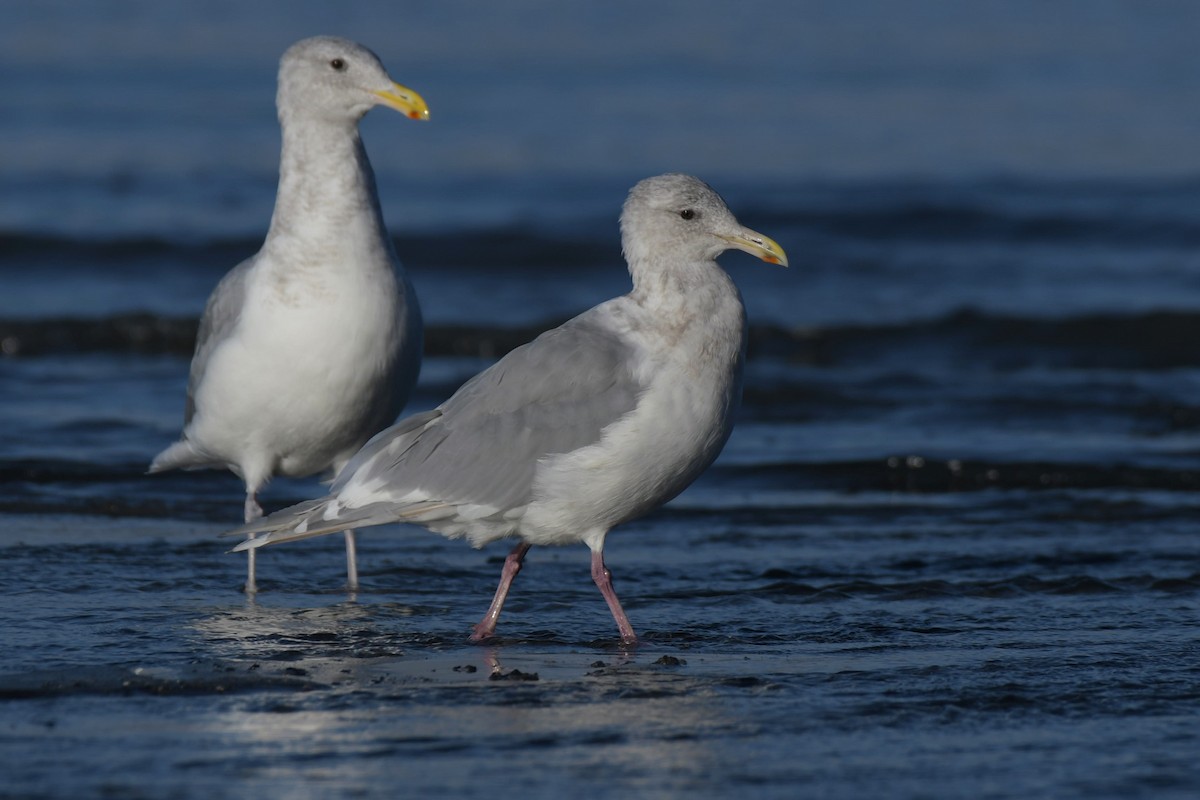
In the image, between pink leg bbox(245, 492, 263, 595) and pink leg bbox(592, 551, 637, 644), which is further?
pink leg bbox(245, 492, 263, 595)

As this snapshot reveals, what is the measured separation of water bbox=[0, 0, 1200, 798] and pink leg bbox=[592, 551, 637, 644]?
110 millimetres

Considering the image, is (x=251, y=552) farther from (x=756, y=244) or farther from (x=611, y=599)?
(x=756, y=244)

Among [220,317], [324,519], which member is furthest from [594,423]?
[220,317]

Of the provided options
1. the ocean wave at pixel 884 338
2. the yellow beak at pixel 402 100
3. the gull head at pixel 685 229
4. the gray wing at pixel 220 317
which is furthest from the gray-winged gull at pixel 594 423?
the ocean wave at pixel 884 338

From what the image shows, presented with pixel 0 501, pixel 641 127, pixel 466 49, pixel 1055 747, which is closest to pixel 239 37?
pixel 466 49

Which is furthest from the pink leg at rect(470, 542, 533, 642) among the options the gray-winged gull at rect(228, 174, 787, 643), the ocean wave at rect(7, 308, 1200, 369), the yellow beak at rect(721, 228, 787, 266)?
the ocean wave at rect(7, 308, 1200, 369)

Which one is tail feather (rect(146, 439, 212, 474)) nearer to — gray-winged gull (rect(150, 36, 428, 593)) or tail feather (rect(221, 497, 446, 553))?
gray-winged gull (rect(150, 36, 428, 593))

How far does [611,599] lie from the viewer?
6102 mm

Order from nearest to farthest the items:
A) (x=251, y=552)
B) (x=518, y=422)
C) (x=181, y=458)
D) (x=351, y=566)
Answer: (x=518, y=422), (x=251, y=552), (x=351, y=566), (x=181, y=458)

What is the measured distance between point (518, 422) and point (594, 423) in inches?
13.3

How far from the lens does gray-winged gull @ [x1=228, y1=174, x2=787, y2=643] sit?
19.1 ft

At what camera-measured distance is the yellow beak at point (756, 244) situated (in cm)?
614

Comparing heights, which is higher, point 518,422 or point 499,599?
point 518,422

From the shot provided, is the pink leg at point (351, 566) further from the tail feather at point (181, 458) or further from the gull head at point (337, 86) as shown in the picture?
the gull head at point (337, 86)
